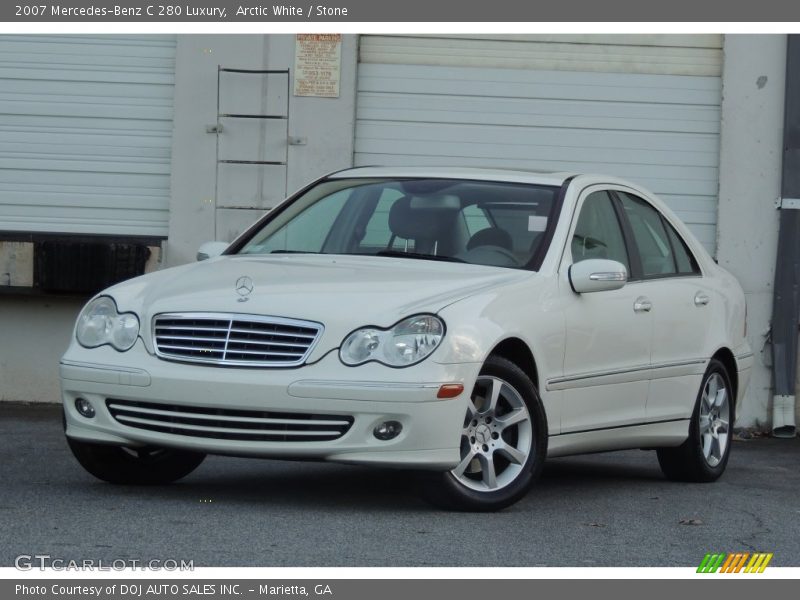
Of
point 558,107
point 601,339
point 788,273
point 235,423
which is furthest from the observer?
point 558,107

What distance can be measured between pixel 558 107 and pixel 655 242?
5.10 meters

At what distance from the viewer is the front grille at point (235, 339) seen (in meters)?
6.70

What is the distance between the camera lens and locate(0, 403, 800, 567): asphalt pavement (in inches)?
225

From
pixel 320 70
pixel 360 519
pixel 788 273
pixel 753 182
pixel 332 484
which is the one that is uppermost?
pixel 320 70

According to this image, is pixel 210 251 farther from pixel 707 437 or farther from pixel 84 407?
pixel 707 437

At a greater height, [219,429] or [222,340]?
[222,340]

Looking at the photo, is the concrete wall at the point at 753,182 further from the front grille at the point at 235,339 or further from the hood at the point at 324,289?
the front grille at the point at 235,339

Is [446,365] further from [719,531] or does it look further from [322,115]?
[322,115]

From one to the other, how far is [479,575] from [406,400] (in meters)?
1.36

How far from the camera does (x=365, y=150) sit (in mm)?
13820

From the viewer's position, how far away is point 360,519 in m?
6.60

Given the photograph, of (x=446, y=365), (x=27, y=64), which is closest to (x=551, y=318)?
(x=446, y=365)

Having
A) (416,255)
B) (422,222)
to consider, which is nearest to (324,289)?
(416,255)

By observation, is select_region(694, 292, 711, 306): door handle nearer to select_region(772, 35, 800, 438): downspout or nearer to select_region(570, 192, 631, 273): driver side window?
select_region(570, 192, 631, 273): driver side window
